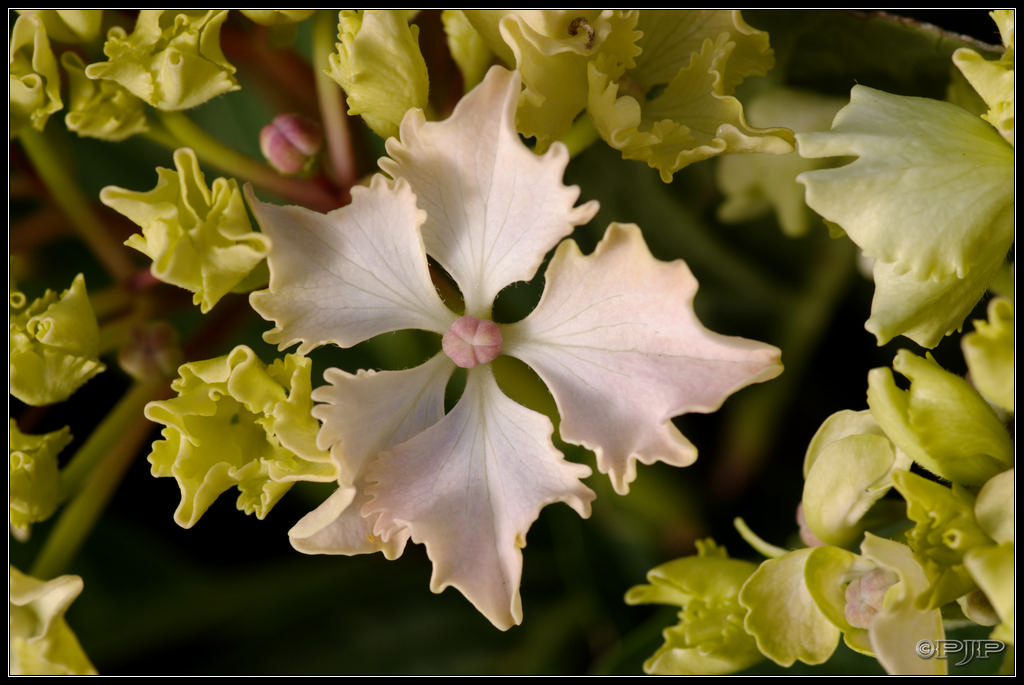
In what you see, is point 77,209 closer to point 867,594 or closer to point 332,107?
point 332,107

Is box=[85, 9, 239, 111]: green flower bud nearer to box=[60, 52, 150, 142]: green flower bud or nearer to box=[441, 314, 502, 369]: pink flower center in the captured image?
box=[60, 52, 150, 142]: green flower bud

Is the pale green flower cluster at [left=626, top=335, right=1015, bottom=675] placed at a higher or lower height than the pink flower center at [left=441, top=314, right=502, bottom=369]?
lower

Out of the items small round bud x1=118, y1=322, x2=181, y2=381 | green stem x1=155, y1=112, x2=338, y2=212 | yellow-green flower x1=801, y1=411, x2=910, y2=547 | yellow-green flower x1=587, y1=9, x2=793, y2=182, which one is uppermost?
yellow-green flower x1=587, y1=9, x2=793, y2=182

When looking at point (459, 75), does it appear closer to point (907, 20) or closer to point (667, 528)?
point (907, 20)

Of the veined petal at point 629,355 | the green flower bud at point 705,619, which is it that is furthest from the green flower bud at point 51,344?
the green flower bud at point 705,619
